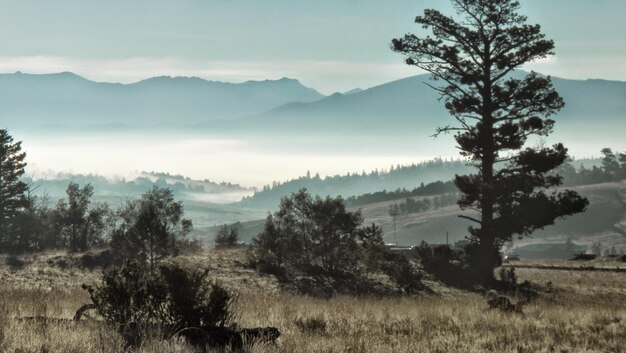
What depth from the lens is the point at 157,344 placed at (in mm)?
7938

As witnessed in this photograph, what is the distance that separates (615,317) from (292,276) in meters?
21.1

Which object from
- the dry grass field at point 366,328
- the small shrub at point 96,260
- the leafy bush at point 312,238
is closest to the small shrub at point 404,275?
the leafy bush at point 312,238

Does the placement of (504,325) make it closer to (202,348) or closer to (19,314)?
(202,348)

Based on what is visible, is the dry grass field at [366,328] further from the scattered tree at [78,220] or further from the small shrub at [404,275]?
the scattered tree at [78,220]

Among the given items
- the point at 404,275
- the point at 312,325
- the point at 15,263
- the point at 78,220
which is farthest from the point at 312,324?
the point at 78,220

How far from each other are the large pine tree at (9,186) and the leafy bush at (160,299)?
82938 millimetres

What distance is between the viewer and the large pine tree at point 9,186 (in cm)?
8512

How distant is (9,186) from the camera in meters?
87.9

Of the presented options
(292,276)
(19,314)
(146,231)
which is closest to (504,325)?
(19,314)

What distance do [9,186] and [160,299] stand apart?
3488 inches

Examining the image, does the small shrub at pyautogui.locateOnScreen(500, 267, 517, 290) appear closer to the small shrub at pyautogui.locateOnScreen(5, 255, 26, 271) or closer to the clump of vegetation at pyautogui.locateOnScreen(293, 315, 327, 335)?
the clump of vegetation at pyautogui.locateOnScreen(293, 315, 327, 335)

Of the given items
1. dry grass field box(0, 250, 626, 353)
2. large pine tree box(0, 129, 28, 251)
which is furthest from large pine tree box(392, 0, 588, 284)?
large pine tree box(0, 129, 28, 251)

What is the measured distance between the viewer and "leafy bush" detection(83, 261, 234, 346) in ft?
31.3

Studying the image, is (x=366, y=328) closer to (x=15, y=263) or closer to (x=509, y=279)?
(x=509, y=279)
